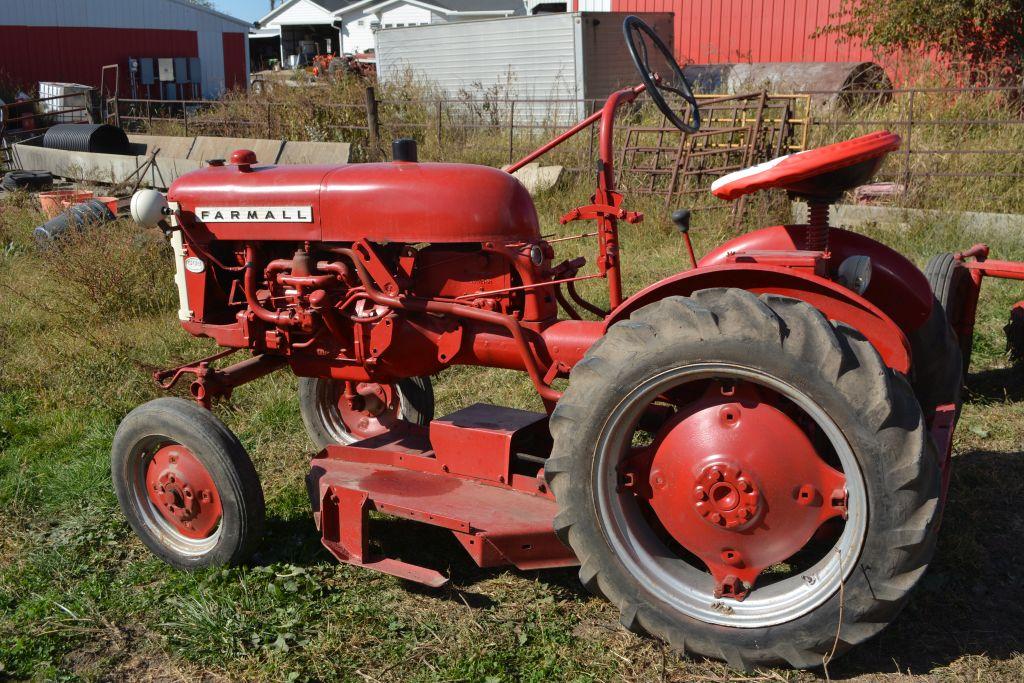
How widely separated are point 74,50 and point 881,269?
26.8m

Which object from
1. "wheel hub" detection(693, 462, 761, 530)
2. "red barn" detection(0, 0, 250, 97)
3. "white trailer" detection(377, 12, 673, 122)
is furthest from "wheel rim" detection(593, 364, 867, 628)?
"red barn" detection(0, 0, 250, 97)

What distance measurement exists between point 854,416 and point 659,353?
550mm

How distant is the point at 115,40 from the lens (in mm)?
26406

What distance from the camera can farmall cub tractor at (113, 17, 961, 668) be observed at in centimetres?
251

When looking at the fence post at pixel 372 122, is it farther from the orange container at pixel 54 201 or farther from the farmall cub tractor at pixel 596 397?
the farmall cub tractor at pixel 596 397

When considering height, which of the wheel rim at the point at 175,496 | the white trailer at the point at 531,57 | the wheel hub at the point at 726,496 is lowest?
the wheel rim at the point at 175,496

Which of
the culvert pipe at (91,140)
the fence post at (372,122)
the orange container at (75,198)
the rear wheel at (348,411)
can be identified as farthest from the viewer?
the culvert pipe at (91,140)

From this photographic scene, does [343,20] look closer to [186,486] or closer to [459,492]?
[186,486]

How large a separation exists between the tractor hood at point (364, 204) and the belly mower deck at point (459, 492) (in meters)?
0.75

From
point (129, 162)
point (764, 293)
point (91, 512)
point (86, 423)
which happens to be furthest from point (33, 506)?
point (129, 162)

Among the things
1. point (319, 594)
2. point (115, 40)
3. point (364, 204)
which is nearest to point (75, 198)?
point (364, 204)

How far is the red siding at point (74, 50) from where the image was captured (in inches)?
937

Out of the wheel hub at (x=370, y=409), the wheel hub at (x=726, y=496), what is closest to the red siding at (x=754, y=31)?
the wheel hub at (x=370, y=409)

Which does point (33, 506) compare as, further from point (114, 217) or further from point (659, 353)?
point (114, 217)
